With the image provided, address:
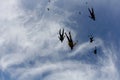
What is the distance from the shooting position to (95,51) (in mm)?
110312

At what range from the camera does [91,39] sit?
113 m

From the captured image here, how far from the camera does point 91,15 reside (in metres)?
109

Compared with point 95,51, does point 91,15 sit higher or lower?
higher

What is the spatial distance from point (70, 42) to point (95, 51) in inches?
251

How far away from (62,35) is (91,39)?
730 centimetres

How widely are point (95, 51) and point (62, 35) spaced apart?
8.49 meters

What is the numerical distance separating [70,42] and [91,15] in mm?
8309

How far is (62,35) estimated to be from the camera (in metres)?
111

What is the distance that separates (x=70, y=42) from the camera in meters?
112

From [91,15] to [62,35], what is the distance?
8.22 meters

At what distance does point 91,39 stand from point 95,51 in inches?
162
